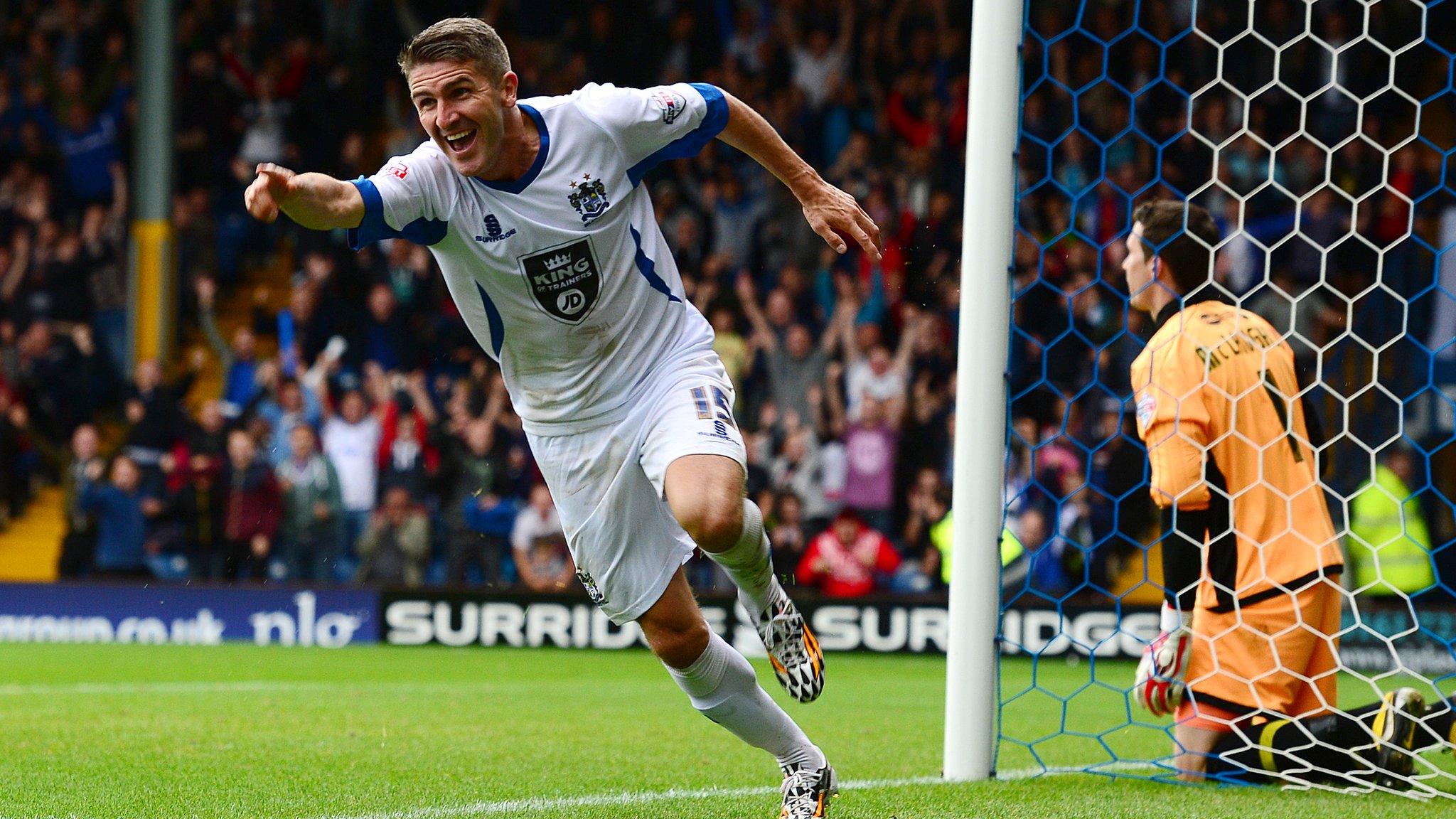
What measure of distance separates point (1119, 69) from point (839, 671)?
6.76 meters

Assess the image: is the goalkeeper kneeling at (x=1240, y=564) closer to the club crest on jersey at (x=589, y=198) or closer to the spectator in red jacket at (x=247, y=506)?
the club crest on jersey at (x=589, y=198)

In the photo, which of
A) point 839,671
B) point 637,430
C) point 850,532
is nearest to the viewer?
point 637,430

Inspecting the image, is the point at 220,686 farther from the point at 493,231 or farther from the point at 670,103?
the point at 670,103

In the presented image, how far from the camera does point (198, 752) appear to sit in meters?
5.63

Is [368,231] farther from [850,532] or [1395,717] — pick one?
[850,532]

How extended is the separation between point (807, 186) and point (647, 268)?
1.70 ft

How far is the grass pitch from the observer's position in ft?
15.3

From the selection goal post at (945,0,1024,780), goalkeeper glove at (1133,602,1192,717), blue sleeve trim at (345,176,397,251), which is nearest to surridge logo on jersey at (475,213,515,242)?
blue sleeve trim at (345,176,397,251)

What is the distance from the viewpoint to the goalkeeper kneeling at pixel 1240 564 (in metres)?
5.20

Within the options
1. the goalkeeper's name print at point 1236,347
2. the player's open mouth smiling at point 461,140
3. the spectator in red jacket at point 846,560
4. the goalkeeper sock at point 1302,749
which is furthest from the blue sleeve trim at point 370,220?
the spectator in red jacket at point 846,560

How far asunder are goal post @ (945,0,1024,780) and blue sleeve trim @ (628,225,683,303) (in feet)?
3.41

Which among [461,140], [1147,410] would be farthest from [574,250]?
[1147,410]

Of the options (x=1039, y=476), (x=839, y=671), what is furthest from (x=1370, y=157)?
(x=839, y=671)

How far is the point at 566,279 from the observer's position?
442cm
